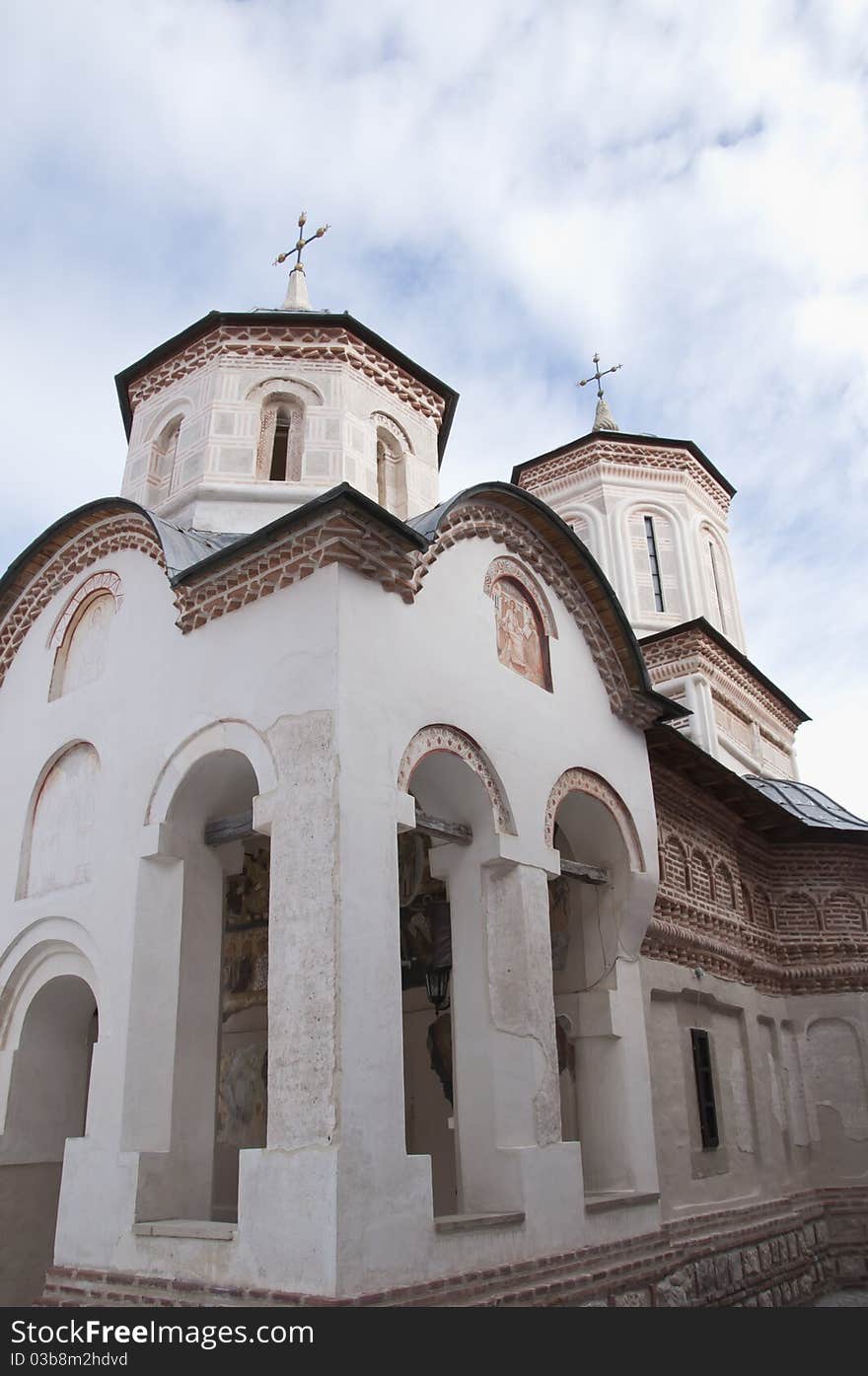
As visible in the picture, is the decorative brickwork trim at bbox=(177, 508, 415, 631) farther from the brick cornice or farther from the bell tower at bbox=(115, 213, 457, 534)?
→ the brick cornice

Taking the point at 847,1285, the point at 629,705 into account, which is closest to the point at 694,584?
the point at 629,705

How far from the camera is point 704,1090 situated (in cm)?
872

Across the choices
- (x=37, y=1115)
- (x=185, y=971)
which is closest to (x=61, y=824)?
(x=185, y=971)

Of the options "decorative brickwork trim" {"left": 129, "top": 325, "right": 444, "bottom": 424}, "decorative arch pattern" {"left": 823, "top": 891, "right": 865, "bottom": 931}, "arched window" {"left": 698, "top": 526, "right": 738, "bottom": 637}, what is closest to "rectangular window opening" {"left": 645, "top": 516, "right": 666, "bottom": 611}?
"arched window" {"left": 698, "top": 526, "right": 738, "bottom": 637}

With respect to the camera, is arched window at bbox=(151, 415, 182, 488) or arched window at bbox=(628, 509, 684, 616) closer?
arched window at bbox=(151, 415, 182, 488)

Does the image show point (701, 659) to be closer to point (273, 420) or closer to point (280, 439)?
point (280, 439)

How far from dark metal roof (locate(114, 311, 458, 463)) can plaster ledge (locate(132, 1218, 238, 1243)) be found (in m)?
7.01

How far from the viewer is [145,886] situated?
6.14m

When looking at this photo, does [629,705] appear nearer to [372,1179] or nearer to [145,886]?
[145,886]

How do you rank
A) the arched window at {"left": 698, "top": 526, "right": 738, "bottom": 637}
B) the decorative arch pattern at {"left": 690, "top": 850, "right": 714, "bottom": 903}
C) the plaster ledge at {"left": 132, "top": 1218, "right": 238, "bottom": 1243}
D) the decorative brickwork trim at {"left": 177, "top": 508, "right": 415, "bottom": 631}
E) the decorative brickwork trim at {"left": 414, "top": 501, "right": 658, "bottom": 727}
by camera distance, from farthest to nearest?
the arched window at {"left": 698, "top": 526, "right": 738, "bottom": 637}
the decorative arch pattern at {"left": 690, "top": 850, "right": 714, "bottom": 903}
the decorative brickwork trim at {"left": 414, "top": 501, "right": 658, "bottom": 727}
the decorative brickwork trim at {"left": 177, "top": 508, "right": 415, "bottom": 631}
the plaster ledge at {"left": 132, "top": 1218, "right": 238, "bottom": 1243}

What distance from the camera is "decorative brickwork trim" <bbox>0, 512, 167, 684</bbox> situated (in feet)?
23.6

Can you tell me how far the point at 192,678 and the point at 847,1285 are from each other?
8.38 metres

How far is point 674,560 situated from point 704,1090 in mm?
6983

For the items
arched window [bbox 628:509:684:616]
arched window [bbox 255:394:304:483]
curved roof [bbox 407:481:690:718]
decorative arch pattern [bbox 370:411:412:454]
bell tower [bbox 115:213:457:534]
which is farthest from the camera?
arched window [bbox 628:509:684:616]
